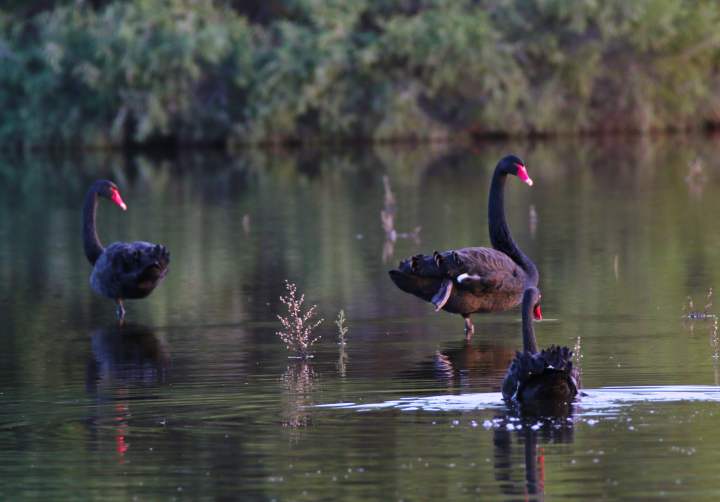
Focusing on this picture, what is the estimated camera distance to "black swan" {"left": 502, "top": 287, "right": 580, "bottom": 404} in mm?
9273

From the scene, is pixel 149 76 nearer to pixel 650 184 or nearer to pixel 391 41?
pixel 391 41

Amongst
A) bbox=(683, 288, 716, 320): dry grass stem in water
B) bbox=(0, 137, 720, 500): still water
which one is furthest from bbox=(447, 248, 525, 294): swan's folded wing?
bbox=(683, 288, 716, 320): dry grass stem in water

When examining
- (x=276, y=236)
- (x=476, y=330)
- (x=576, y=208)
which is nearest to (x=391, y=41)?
(x=576, y=208)

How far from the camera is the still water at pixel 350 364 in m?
8.37

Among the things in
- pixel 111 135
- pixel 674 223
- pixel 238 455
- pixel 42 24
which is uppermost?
pixel 42 24

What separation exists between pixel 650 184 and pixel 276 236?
28.3ft

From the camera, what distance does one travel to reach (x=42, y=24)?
4359 cm

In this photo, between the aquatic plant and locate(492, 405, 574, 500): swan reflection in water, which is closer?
locate(492, 405, 574, 500): swan reflection in water

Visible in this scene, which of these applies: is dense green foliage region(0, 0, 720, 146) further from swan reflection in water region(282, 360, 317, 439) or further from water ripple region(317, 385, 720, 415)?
water ripple region(317, 385, 720, 415)

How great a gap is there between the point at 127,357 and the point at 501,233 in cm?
301

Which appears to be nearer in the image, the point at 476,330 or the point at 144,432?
the point at 144,432

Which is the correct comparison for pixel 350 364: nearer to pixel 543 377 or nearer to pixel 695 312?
pixel 543 377

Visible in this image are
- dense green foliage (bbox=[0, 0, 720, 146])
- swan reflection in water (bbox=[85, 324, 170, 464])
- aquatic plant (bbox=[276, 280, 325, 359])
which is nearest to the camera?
swan reflection in water (bbox=[85, 324, 170, 464])

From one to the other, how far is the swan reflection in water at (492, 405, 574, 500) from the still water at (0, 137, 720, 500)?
0.02m
